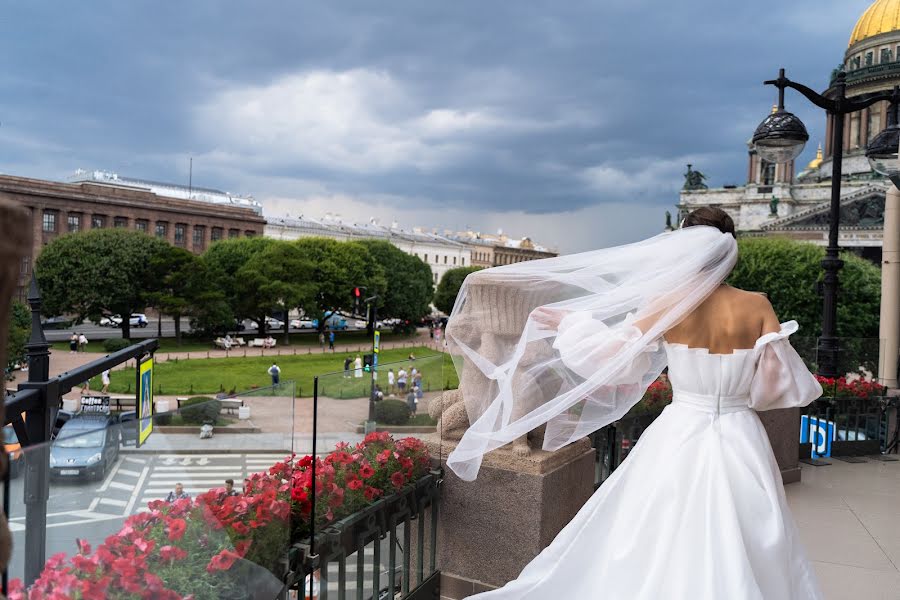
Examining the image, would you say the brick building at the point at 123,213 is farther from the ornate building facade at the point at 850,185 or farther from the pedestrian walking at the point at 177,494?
the pedestrian walking at the point at 177,494

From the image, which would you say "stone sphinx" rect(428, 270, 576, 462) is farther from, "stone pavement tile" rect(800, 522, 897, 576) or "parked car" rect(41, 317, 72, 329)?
"parked car" rect(41, 317, 72, 329)

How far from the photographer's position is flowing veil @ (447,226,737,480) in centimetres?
410

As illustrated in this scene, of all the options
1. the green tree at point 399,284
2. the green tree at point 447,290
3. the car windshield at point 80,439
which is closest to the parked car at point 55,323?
the green tree at point 399,284

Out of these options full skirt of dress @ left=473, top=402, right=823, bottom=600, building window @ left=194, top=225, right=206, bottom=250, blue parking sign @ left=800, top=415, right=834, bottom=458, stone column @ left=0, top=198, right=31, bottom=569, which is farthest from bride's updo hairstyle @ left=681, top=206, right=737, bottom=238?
building window @ left=194, top=225, right=206, bottom=250

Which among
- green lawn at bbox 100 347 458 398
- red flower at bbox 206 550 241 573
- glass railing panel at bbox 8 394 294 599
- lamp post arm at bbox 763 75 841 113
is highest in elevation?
lamp post arm at bbox 763 75 841 113

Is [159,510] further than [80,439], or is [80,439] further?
[159,510]

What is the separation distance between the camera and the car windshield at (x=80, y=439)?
2.45 meters

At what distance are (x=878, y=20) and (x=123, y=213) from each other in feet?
279

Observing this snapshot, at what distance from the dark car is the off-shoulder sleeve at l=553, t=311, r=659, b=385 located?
8.04 feet

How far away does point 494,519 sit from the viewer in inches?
190

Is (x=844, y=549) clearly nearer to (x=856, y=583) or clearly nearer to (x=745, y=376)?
(x=856, y=583)

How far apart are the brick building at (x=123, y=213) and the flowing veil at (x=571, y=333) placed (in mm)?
70092

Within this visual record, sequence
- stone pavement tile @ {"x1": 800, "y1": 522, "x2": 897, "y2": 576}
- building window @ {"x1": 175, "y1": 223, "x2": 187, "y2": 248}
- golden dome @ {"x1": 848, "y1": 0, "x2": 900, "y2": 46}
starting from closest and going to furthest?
stone pavement tile @ {"x1": 800, "y1": 522, "x2": 897, "y2": 576} < golden dome @ {"x1": 848, "y1": 0, "x2": 900, "y2": 46} < building window @ {"x1": 175, "y1": 223, "x2": 187, "y2": 248}

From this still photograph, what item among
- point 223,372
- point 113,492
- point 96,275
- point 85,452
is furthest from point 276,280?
point 85,452
